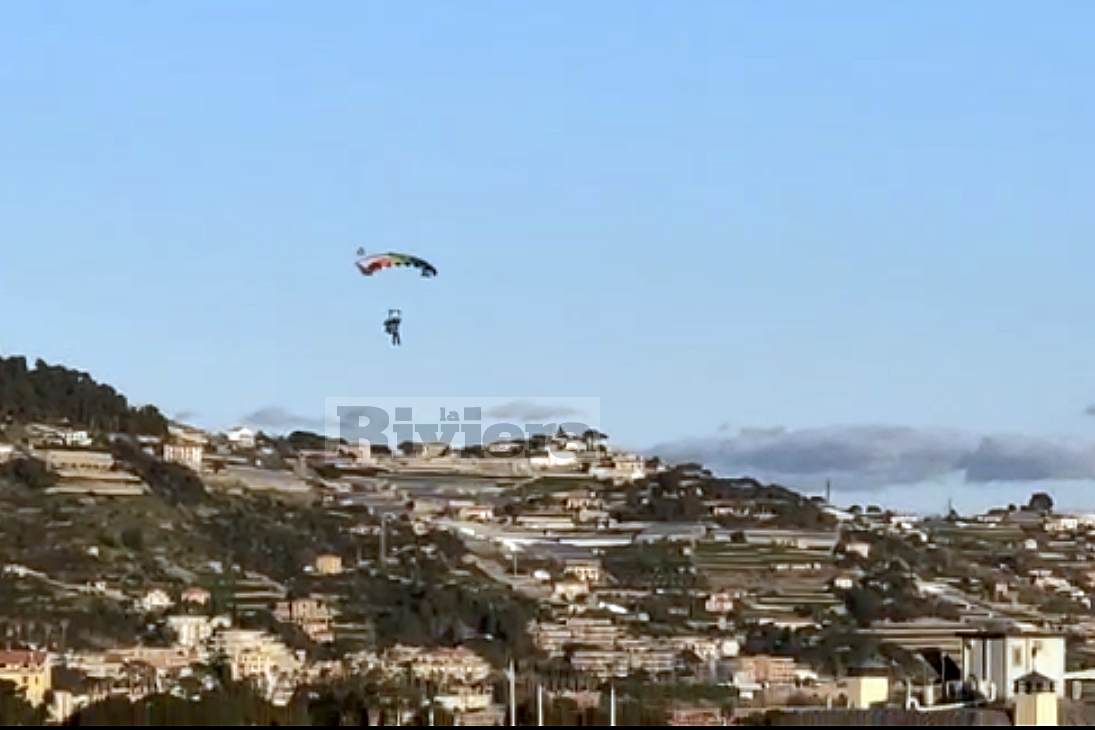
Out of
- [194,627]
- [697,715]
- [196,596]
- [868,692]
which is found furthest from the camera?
[196,596]

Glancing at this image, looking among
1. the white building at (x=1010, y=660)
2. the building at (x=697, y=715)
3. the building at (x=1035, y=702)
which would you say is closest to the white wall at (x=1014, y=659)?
the white building at (x=1010, y=660)

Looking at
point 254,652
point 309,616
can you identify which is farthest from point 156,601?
point 254,652

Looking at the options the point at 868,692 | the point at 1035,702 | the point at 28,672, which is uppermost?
the point at 28,672

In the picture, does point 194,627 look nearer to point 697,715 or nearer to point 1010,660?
point 697,715

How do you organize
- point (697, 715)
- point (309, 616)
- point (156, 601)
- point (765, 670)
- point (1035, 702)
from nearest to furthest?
point (1035, 702)
point (697, 715)
point (765, 670)
point (156, 601)
point (309, 616)

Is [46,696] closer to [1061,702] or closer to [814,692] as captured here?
[814,692]

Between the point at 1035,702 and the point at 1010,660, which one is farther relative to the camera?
the point at 1010,660
